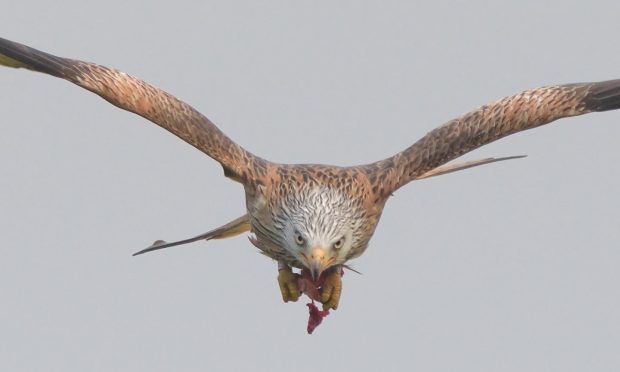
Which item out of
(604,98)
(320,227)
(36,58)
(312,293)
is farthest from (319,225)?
(604,98)

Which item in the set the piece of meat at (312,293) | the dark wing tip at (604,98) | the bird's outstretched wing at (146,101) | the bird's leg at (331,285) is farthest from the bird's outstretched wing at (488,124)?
the bird's outstretched wing at (146,101)

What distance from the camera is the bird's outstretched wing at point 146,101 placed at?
43.6 feet

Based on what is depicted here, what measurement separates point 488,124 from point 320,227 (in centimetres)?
214

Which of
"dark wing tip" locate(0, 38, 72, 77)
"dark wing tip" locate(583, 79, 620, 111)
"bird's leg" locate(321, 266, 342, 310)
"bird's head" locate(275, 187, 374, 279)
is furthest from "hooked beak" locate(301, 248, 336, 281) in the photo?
"dark wing tip" locate(583, 79, 620, 111)

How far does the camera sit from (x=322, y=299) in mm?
14750

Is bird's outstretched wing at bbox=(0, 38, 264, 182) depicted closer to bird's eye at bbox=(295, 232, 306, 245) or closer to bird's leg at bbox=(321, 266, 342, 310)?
bird's eye at bbox=(295, 232, 306, 245)

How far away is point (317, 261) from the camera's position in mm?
13273

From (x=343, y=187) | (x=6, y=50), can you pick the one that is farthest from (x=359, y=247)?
(x=6, y=50)

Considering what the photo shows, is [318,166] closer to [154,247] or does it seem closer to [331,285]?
[331,285]

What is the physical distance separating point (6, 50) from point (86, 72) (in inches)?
31.5

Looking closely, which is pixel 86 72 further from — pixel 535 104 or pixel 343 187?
pixel 535 104

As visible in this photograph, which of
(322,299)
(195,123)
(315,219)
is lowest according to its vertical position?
(322,299)

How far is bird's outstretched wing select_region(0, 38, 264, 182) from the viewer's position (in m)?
13.3

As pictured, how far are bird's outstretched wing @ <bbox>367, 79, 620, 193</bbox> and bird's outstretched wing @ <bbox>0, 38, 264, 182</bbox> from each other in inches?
56.1
